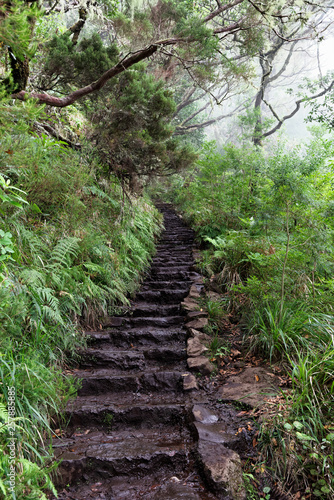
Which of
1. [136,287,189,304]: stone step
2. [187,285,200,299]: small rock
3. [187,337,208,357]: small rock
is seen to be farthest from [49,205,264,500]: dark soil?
[136,287,189,304]: stone step

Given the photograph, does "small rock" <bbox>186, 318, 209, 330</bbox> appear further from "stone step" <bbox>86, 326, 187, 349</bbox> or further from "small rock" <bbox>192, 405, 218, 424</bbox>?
"small rock" <bbox>192, 405, 218, 424</bbox>

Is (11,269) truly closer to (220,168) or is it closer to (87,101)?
(87,101)

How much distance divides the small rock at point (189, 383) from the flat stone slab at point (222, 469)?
0.80 meters

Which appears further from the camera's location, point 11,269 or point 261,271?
point 261,271

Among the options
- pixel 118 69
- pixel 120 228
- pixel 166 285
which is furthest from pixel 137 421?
pixel 118 69

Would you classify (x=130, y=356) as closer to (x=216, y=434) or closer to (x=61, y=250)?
(x=216, y=434)

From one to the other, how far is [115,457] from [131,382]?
989 mm

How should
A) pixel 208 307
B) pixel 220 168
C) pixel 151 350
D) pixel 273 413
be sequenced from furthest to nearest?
pixel 220 168 → pixel 208 307 → pixel 151 350 → pixel 273 413

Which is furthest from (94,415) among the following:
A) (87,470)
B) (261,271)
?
(261,271)

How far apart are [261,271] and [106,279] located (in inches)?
94.1

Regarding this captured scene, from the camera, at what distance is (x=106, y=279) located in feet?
15.6

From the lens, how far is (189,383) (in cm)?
352

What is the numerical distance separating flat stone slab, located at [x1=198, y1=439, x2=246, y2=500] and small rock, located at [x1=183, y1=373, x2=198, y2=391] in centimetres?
80

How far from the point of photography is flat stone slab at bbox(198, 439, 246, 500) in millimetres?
2283
